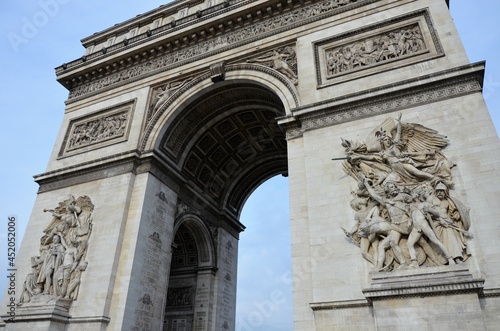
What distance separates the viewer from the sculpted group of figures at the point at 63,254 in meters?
11.9

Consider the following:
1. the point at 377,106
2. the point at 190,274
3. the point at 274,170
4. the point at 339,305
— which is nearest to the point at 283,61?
the point at 377,106

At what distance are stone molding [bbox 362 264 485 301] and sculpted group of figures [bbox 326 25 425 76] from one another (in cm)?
635

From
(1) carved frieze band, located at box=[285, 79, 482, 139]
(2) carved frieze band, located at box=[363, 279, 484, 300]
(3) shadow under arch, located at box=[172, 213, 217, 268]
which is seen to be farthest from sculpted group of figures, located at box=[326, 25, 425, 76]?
(3) shadow under arch, located at box=[172, 213, 217, 268]

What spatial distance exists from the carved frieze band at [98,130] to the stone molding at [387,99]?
6831 millimetres

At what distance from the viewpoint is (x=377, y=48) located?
38.3 ft

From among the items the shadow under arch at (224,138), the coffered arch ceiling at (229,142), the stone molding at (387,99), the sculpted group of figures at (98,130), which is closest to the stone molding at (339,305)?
the stone molding at (387,99)

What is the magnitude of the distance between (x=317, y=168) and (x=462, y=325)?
4.93 metres

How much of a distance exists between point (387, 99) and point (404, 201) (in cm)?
313

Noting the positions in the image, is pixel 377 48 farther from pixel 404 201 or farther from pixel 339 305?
pixel 339 305

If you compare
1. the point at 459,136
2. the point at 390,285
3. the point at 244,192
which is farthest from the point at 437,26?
the point at 244,192

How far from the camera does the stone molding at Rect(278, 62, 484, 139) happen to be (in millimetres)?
9789

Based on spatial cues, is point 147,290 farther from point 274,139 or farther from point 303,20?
point 303,20

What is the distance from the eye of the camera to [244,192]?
62.8 ft

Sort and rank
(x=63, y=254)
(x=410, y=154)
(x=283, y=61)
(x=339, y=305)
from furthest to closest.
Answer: (x=283, y=61) → (x=63, y=254) → (x=410, y=154) → (x=339, y=305)
